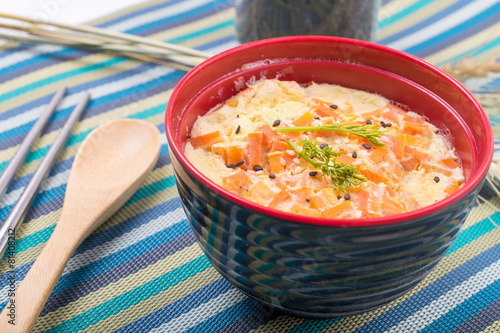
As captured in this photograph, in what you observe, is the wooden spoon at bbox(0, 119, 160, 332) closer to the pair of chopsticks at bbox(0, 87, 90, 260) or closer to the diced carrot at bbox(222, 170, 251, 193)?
the pair of chopsticks at bbox(0, 87, 90, 260)

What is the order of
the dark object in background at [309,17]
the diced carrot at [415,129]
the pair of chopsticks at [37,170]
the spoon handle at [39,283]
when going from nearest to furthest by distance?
the spoon handle at [39,283], the diced carrot at [415,129], the pair of chopsticks at [37,170], the dark object in background at [309,17]

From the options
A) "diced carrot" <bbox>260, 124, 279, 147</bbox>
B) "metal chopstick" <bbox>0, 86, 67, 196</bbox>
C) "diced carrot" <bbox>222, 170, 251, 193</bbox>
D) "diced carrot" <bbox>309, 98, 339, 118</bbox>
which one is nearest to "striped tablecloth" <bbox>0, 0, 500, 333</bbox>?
"metal chopstick" <bbox>0, 86, 67, 196</bbox>

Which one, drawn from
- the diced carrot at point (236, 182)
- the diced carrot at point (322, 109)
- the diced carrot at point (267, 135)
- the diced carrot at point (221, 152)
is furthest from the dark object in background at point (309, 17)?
the diced carrot at point (236, 182)

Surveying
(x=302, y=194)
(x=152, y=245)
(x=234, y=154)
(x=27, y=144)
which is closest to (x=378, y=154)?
(x=302, y=194)

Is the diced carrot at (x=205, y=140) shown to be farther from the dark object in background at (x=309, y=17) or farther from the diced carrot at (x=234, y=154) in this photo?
the dark object in background at (x=309, y=17)

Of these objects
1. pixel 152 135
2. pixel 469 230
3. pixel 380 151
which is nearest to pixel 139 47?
pixel 152 135
